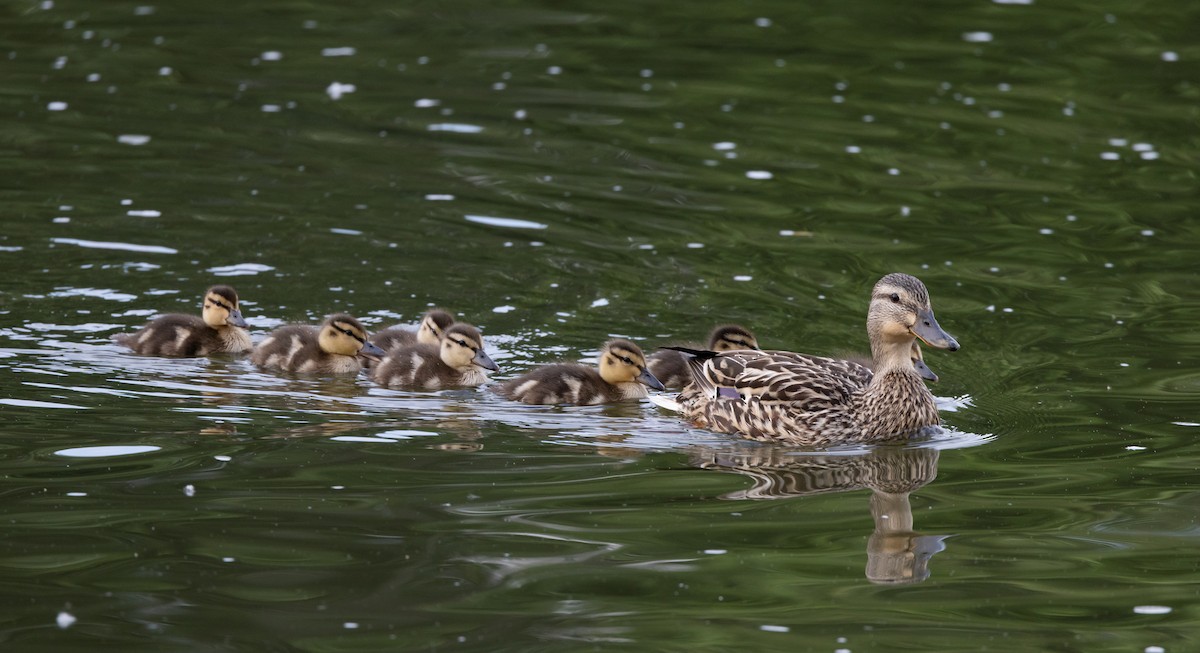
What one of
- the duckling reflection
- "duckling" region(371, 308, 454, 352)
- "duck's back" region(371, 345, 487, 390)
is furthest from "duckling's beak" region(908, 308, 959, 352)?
"duckling" region(371, 308, 454, 352)

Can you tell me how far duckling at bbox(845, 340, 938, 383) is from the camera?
25.0 feet

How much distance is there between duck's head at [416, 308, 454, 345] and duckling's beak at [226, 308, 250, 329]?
0.85m

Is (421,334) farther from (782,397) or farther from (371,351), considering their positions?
(782,397)

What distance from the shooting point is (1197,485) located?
6.58 metres

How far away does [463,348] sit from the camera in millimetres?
8086

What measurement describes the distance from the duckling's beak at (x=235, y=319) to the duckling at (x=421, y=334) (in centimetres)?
63

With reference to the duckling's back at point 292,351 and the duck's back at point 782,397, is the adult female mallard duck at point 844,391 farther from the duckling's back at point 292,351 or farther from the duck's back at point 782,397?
the duckling's back at point 292,351

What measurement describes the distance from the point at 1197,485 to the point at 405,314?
439 centimetres

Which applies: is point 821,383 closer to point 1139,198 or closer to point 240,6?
point 1139,198

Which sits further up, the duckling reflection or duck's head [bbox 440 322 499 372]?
duck's head [bbox 440 322 499 372]

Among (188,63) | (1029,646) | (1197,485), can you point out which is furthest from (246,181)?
(1029,646)

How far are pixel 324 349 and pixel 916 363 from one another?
2.77 metres

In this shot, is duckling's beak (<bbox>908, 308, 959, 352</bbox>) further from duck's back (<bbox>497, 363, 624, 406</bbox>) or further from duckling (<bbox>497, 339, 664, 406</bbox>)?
duck's back (<bbox>497, 363, 624, 406</bbox>)

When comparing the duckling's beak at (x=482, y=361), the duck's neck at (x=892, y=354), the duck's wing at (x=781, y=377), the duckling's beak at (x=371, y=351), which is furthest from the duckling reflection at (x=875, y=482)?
the duckling's beak at (x=371, y=351)
